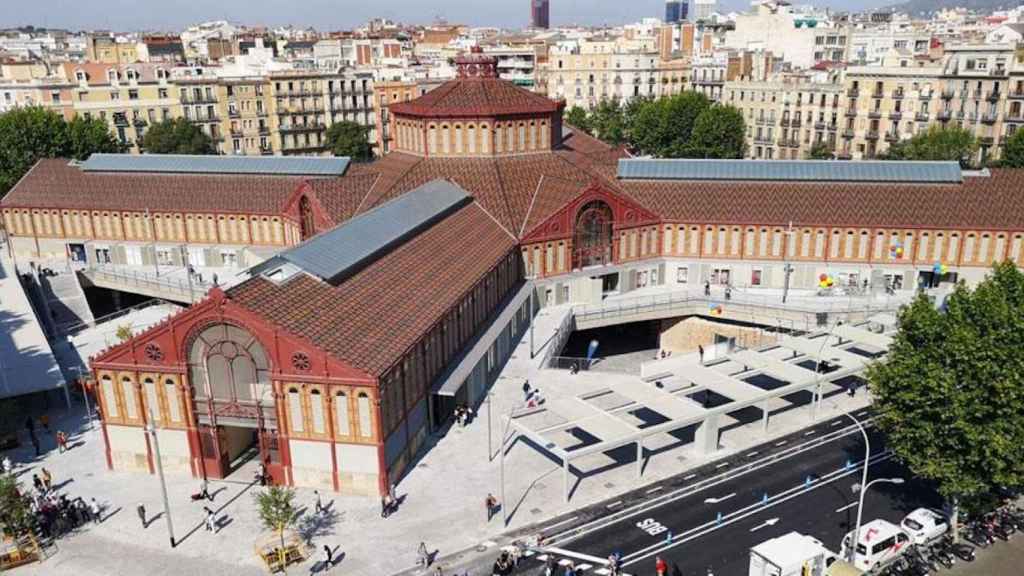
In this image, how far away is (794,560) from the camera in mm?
36688

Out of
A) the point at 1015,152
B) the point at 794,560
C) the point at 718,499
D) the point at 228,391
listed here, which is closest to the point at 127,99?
the point at 228,391

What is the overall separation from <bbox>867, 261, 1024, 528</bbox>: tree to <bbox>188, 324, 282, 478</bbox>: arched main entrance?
33620 mm

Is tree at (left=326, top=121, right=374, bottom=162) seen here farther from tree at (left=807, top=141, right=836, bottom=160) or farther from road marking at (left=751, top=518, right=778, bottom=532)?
road marking at (left=751, top=518, right=778, bottom=532)

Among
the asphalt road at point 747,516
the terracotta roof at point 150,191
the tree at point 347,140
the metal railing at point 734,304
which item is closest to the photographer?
the asphalt road at point 747,516

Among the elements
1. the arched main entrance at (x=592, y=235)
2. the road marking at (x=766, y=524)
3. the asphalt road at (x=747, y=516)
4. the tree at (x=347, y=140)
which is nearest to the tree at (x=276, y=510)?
the asphalt road at (x=747, y=516)

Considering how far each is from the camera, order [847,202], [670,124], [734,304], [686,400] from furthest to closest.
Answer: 1. [670,124]
2. [847,202]
3. [734,304]
4. [686,400]

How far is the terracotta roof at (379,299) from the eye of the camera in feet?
143

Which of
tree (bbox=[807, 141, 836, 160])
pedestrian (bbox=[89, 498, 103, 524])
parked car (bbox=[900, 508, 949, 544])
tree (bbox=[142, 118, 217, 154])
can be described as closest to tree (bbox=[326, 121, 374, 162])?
tree (bbox=[142, 118, 217, 154])

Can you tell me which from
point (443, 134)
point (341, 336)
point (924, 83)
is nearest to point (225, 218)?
point (443, 134)

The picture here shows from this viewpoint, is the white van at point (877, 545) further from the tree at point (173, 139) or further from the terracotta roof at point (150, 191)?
the tree at point (173, 139)

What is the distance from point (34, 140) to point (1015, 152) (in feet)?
404

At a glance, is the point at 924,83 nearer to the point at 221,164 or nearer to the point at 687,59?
the point at 687,59

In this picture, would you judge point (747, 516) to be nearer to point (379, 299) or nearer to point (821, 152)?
point (379, 299)

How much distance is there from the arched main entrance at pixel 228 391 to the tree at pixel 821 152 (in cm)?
9961
